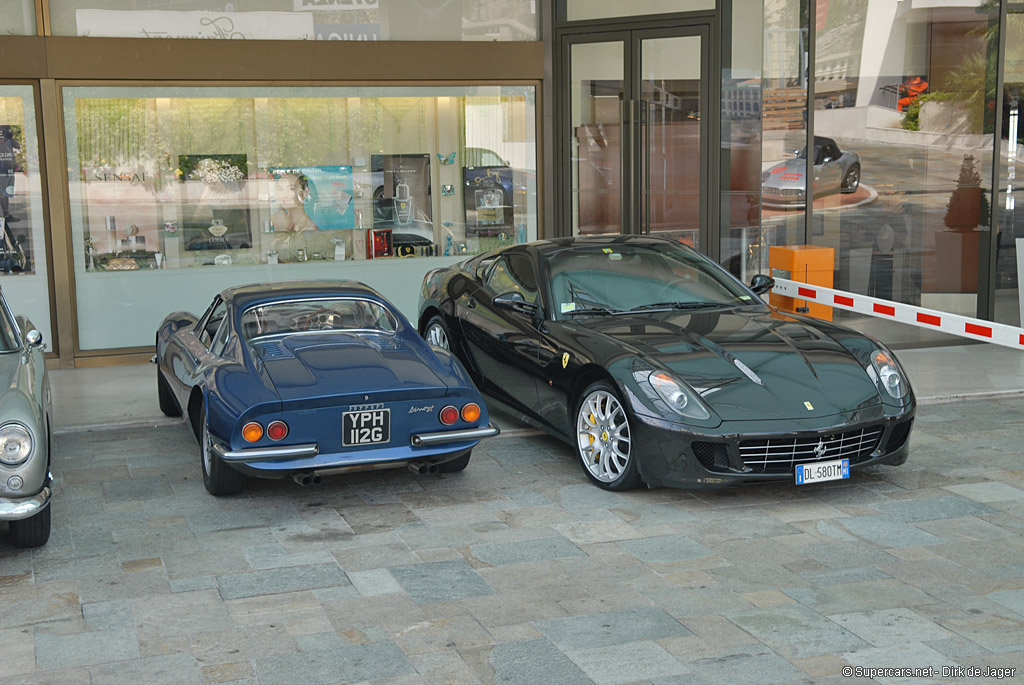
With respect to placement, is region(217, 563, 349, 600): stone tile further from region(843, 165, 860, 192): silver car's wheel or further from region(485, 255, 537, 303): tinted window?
region(843, 165, 860, 192): silver car's wheel

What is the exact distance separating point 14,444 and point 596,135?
29.6ft

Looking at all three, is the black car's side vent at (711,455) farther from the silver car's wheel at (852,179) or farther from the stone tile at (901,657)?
the silver car's wheel at (852,179)

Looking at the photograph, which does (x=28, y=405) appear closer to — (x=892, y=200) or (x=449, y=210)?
(x=449, y=210)

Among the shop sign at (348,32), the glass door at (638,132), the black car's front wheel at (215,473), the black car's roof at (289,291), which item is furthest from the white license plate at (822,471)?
the shop sign at (348,32)

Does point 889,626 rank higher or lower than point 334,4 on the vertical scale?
lower

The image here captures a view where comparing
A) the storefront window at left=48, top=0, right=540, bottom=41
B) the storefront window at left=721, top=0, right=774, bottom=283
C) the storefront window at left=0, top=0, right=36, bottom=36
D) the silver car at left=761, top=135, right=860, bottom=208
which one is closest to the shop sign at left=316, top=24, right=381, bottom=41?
the storefront window at left=48, top=0, right=540, bottom=41

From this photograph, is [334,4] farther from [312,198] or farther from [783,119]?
[783,119]

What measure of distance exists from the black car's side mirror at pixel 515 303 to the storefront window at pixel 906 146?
5.66 metres

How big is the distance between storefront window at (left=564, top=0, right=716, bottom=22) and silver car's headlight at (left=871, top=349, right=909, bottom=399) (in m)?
6.82

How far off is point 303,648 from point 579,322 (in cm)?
355

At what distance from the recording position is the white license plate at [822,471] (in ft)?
20.9

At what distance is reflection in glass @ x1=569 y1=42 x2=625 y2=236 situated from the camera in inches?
519

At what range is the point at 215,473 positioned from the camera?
6723 mm

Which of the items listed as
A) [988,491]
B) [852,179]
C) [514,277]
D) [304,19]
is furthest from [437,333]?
[852,179]
